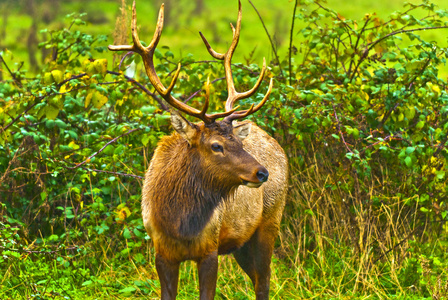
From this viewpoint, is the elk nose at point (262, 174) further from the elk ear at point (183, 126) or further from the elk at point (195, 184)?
the elk ear at point (183, 126)

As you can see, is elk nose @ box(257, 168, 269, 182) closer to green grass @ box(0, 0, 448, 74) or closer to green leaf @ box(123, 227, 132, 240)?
green leaf @ box(123, 227, 132, 240)

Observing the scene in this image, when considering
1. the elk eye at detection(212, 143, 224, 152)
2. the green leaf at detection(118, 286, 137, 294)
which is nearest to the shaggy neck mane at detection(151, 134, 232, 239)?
the elk eye at detection(212, 143, 224, 152)

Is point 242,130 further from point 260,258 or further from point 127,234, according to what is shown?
point 127,234

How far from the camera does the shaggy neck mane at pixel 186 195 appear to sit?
Answer: 453cm

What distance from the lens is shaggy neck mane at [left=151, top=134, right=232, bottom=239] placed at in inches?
178

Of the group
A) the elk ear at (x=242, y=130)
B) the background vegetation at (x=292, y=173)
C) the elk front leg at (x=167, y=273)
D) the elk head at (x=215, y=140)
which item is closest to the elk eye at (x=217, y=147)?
the elk head at (x=215, y=140)

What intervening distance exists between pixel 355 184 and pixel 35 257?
2938 mm

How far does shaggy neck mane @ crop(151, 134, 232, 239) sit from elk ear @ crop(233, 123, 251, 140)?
36cm

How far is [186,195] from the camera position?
4.62m

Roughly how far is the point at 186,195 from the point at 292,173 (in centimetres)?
199

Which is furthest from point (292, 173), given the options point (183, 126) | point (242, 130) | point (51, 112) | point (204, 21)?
point (204, 21)

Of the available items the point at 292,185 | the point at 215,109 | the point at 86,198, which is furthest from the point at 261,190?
the point at 86,198

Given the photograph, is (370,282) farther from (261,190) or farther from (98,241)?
(98,241)

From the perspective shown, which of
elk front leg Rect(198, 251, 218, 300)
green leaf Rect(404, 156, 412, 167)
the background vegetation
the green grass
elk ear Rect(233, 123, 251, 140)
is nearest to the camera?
elk front leg Rect(198, 251, 218, 300)
